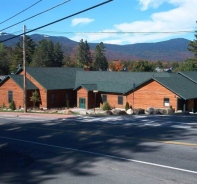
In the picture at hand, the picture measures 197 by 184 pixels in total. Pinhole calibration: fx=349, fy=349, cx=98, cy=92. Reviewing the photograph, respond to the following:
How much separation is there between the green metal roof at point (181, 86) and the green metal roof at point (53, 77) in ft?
45.0

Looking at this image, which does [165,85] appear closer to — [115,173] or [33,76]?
[33,76]

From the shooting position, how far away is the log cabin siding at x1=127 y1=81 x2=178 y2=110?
40.4 metres

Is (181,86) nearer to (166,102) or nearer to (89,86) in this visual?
(166,102)

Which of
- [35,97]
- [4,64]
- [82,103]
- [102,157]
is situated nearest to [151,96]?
[82,103]

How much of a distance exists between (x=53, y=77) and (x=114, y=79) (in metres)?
8.63

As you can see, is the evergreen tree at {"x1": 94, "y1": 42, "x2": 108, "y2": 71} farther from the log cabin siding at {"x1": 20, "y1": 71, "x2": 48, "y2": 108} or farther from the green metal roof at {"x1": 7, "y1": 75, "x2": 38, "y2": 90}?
the log cabin siding at {"x1": 20, "y1": 71, "x2": 48, "y2": 108}

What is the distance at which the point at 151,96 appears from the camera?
138 ft

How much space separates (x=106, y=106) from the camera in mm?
43969

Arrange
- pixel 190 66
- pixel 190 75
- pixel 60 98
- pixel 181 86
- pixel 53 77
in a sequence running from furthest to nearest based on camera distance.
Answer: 1. pixel 190 66
2. pixel 53 77
3. pixel 190 75
4. pixel 60 98
5. pixel 181 86

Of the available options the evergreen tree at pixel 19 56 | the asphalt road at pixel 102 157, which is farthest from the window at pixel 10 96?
the evergreen tree at pixel 19 56

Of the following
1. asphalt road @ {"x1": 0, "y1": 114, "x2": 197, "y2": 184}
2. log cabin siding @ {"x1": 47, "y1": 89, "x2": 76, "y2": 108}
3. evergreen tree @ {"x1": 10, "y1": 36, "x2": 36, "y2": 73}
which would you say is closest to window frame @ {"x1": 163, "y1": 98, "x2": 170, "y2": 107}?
log cabin siding @ {"x1": 47, "y1": 89, "x2": 76, "y2": 108}

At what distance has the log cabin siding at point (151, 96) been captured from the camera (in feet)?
132

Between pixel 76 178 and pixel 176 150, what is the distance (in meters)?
4.65

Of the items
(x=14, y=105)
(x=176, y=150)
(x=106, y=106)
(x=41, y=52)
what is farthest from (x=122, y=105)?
(x=41, y=52)
